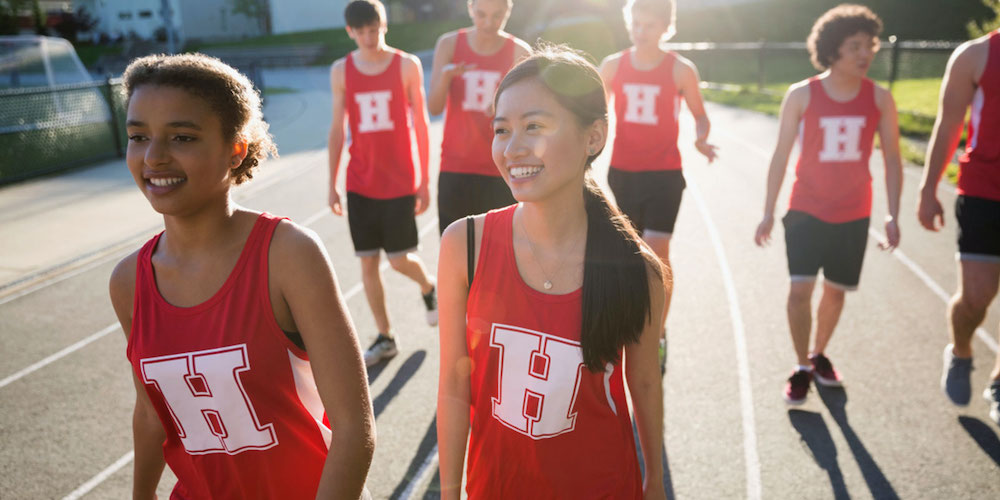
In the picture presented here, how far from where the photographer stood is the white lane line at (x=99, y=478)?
384 cm

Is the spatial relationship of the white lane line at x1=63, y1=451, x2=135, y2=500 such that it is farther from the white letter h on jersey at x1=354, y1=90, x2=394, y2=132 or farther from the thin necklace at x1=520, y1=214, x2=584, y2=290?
the thin necklace at x1=520, y1=214, x2=584, y2=290

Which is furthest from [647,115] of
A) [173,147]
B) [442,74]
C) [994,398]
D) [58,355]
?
[58,355]

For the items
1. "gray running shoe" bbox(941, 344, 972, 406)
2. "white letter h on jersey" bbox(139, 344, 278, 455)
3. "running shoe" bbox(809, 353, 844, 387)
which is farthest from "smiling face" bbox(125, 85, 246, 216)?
"gray running shoe" bbox(941, 344, 972, 406)

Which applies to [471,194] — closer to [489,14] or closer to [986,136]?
[489,14]

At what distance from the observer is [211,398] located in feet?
6.20

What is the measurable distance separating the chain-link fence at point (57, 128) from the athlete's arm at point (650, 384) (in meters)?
13.6

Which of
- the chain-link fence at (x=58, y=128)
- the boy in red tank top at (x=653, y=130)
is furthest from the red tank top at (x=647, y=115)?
the chain-link fence at (x=58, y=128)

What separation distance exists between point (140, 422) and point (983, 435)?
437 cm

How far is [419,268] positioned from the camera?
5.75 metres

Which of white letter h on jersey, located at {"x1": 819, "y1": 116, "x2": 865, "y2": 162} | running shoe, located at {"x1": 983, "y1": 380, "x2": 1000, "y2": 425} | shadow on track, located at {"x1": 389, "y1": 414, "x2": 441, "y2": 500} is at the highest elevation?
white letter h on jersey, located at {"x1": 819, "y1": 116, "x2": 865, "y2": 162}

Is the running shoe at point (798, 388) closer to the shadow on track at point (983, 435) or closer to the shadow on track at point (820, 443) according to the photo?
the shadow on track at point (820, 443)

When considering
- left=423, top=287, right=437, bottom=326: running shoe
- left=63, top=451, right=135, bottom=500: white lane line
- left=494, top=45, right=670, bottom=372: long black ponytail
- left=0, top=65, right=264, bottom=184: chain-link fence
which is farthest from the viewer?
left=0, top=65, right=264, bottom=184: chain-link fence

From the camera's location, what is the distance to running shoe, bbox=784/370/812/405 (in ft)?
15.0

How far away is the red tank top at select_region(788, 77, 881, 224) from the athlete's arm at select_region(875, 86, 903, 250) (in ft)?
0.16
